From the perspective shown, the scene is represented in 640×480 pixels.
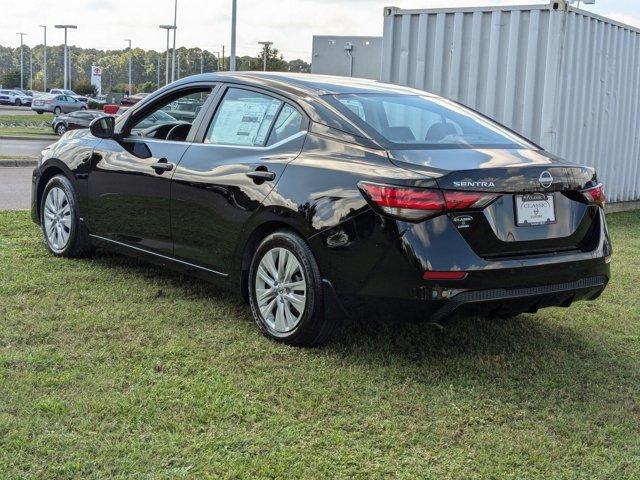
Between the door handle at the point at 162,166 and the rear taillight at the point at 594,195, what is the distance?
A: 261 centimetres

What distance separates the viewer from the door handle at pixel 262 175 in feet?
15.9

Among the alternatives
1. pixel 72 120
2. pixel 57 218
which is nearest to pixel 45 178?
pixel 57 218

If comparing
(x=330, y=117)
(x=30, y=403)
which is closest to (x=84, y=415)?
(x=30, y=403)

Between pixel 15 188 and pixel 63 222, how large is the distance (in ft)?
21.6

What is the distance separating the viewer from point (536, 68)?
408 inches

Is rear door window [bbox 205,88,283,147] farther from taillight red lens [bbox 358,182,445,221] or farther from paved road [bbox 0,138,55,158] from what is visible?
paved road [bbox 0,138,55,158]

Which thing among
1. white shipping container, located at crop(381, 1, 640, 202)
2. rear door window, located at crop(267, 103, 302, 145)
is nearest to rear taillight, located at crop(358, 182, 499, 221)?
rear door window, located at crop(267, 103, 302, 145)

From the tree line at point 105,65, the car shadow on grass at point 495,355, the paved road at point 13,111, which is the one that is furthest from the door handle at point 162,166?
the tree line at point 105,65

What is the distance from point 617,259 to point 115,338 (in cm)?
506

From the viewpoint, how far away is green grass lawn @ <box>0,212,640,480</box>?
3.39 meters

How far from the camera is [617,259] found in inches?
313

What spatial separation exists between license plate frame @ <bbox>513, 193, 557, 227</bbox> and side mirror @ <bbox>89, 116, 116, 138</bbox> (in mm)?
3261

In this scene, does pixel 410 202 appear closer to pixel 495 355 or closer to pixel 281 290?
pixel 281 290

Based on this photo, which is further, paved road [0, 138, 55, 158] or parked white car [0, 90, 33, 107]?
parked white car [0, 90, 33, 107]
